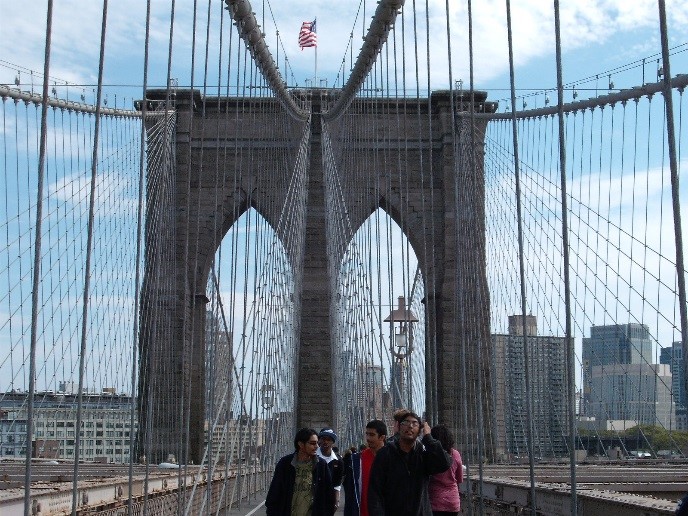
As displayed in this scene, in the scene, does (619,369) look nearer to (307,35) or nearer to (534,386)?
(534,386)

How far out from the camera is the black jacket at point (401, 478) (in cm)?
450

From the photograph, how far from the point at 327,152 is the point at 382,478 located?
856 inches

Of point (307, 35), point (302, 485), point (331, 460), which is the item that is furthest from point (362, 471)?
point (307, 35)

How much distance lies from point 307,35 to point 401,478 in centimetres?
2106

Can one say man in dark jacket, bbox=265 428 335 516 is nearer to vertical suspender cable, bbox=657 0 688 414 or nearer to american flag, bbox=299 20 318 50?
vertical suspender cable, bbox=657 0 688 414

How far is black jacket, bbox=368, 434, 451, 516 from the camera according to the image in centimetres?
450

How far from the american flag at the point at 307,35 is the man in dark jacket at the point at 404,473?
20700 millimetres

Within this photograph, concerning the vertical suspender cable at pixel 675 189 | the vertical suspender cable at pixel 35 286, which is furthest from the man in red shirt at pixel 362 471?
the vertical suspender cable at pixel 675 189

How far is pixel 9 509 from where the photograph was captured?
6422 mm

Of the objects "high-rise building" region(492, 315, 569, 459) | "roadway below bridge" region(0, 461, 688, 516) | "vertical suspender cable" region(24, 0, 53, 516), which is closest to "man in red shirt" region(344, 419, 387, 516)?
"roadway below bridge" region(0, 461, 688, 516)

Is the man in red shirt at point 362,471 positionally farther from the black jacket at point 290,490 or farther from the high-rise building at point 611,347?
the high-rise building at point 611,347

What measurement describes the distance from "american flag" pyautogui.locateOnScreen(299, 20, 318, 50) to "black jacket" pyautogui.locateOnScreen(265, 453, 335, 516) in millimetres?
20008

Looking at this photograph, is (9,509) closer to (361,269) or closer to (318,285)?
(361,269)

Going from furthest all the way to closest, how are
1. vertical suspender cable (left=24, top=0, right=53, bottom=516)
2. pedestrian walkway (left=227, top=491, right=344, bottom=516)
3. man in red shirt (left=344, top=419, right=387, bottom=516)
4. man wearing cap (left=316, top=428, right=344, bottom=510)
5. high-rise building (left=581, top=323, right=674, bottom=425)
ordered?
1. high-rise building (left=581, top=323, right=674, bottom=425)
2. pedestrian walkway (left=227, top=491, right=344, bottom=516)
3. man in red shirt (left=344, top=419, right=387, bottom=516)
4. man wearing cap (left=316, top=428, right=344, bottom=510)
5. vertical suspender cable (left=24, top=0, right=53, bottom=516)
